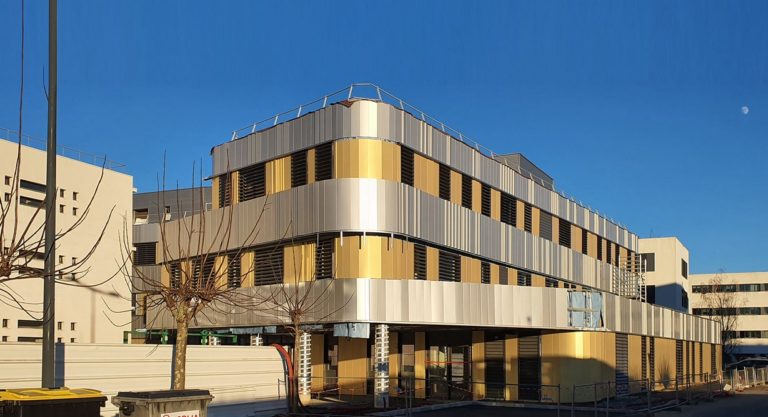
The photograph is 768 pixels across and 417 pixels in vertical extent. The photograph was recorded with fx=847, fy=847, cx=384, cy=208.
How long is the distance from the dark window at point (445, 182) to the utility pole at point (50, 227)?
2241cm

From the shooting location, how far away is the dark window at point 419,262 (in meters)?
32.7

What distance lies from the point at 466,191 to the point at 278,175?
325 inches

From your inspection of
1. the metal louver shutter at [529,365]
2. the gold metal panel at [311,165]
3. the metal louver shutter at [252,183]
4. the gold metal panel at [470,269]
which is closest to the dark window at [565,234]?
the gold metal panel at [470,269]

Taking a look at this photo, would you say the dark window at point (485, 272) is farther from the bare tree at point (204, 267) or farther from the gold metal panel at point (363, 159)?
the bare tree at point (204, 267)

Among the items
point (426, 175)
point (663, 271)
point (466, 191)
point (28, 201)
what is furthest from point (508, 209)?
point (663, 271)

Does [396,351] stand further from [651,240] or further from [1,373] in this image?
[651,240]

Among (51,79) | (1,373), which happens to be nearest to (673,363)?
(1,373)

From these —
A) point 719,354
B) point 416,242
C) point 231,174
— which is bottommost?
point 719,354

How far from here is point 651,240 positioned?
82.1 m

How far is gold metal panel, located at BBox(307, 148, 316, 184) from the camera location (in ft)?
106

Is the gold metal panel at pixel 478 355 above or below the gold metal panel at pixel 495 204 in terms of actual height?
below

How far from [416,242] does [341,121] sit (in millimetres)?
5550

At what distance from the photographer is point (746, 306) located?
4284 inches

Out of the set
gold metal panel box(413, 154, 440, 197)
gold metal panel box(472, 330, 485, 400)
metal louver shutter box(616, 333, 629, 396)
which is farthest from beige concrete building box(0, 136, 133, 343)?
metal louver shutter box(616, 333, 629, 396)
